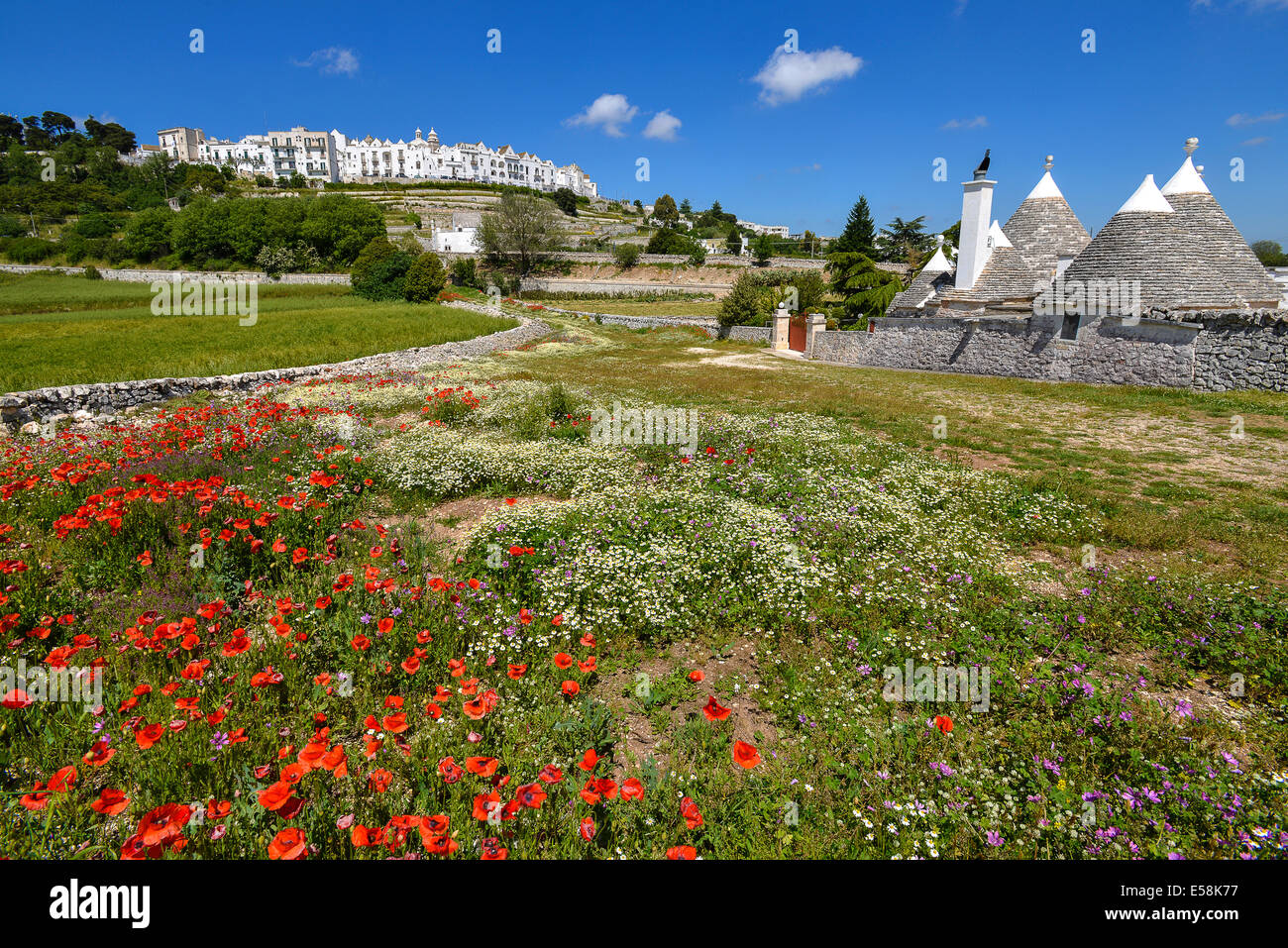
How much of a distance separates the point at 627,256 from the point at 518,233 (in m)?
15.7

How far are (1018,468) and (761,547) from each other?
693cm

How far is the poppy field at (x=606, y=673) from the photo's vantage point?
3.16 meters

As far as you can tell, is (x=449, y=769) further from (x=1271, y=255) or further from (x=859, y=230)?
(x=1271, y=255)

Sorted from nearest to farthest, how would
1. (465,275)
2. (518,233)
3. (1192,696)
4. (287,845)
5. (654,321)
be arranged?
(287,845), (1192,696), (654,321), (465,275), (518,233)

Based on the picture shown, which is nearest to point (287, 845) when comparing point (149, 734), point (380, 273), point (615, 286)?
point (149, 734)

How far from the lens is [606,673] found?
190 inches

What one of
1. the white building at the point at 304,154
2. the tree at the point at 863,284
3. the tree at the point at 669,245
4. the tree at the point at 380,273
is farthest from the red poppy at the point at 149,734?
the white building at the point at 304,154

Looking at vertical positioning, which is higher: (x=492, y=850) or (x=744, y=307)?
(x=744, y=307)

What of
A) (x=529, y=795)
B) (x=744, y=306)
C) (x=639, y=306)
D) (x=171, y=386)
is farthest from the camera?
(x=639, y=306)

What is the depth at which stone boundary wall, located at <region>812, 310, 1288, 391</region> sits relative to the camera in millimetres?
15859

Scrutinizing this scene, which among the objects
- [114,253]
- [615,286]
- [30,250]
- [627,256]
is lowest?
[615,286]

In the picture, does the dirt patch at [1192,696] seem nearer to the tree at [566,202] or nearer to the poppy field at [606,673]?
the poppy field at [606,673]

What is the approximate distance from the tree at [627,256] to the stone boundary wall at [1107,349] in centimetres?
5955

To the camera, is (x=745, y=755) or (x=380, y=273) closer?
(x=745, y=755)
